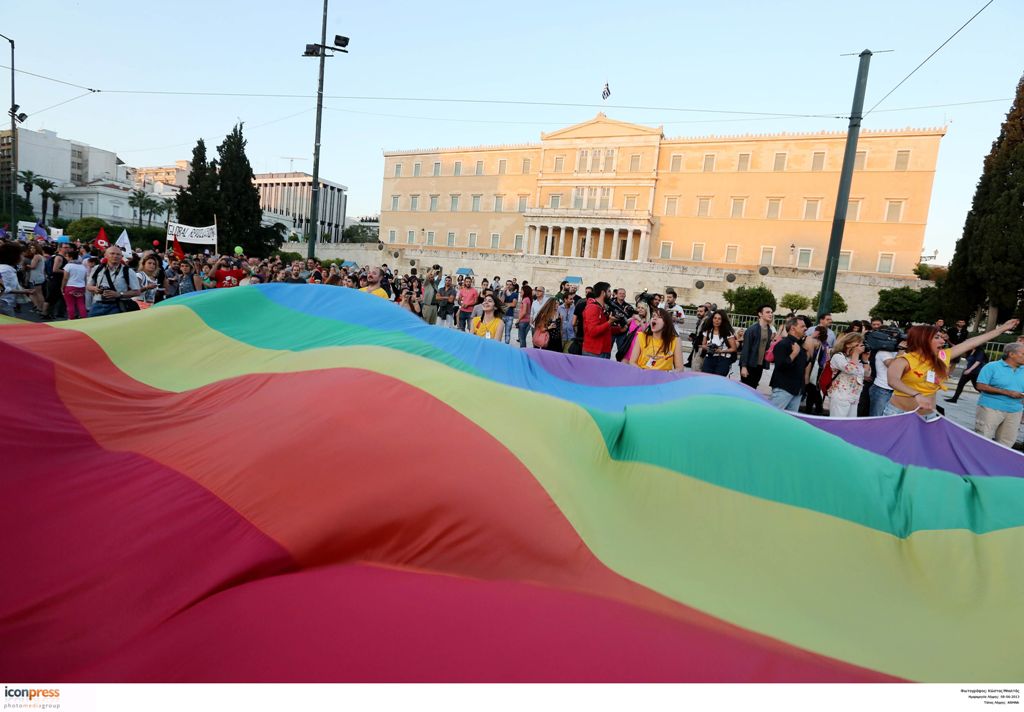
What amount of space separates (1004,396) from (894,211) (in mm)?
Answer: 49565

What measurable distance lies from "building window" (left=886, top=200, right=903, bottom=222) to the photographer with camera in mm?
49853

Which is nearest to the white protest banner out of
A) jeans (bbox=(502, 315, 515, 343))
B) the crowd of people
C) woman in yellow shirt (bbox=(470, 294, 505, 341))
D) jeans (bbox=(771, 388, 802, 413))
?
the crowd of people

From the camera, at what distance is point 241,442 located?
7.11ft

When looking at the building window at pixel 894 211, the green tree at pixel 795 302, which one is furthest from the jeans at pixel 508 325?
the building window at pixel 894 211

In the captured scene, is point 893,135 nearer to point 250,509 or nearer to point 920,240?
point 920,240

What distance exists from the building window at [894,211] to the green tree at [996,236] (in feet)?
75.5

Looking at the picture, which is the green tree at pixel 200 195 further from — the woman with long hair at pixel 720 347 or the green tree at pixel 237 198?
the woman with long hair at pixel 720 347

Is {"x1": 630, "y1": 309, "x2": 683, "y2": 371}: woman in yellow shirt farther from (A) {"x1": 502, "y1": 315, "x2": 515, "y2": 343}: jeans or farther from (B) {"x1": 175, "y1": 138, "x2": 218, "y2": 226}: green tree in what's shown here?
(B) {"x1": 175, "y1": 138, "x2": 218, "y2": 226}: green tree

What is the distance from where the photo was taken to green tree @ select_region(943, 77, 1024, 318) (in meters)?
22.6

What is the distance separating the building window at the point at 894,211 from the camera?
45938 mm

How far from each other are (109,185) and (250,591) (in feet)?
348

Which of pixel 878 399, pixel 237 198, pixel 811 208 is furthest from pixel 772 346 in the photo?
pixel 811 208

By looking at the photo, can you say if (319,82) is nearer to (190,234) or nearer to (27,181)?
(190,234)

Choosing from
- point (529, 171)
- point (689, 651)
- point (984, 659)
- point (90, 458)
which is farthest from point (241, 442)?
point (529, 171)
